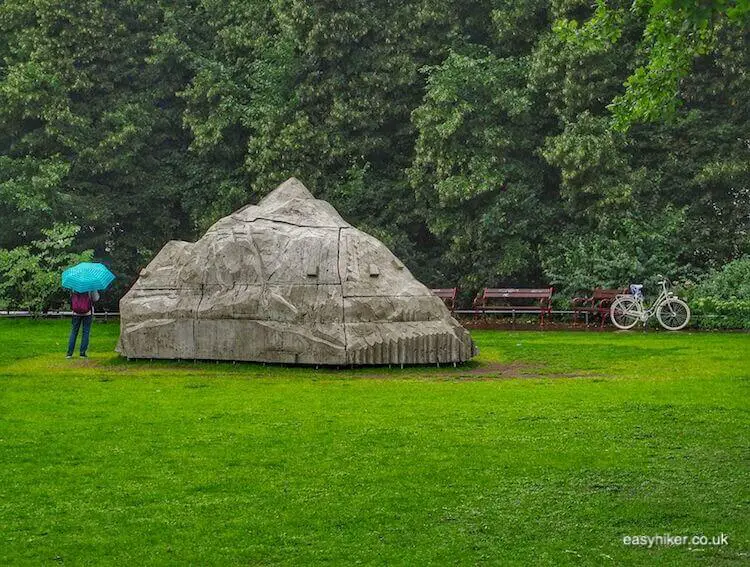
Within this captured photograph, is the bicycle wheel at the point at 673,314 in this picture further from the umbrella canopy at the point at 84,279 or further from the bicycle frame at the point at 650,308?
the umbrella canopy at the point at 84,279

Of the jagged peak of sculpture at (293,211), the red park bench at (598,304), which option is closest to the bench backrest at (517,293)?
the red park bench at (598,304)

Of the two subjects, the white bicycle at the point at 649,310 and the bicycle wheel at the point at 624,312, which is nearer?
the white bicycle at the point at 649,310

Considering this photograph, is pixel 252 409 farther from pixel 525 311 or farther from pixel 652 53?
pixel 525 311

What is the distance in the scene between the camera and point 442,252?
32.3m

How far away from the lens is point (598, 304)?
26125mm

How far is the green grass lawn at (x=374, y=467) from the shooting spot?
7273 millimetres

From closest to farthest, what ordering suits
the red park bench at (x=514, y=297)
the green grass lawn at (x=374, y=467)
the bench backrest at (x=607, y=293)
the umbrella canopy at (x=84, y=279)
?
1. the green grass lawn at (x=374, y=467)
2. the umbrella canopy at (x=84, y=279)
3. the bench backrest at (x=607, y=293)
4. the red park bench at (x=514, y=297)

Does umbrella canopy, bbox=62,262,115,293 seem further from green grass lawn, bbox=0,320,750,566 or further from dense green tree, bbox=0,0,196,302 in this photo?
dense green tree, bbox=0,0,196,302

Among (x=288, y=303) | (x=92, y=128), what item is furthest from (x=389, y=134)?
(x=288, y=303)

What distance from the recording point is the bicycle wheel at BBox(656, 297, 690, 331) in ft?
80.4

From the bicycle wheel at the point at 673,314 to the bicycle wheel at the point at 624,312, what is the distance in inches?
20.7

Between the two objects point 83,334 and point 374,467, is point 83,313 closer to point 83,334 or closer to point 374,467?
point 83,334

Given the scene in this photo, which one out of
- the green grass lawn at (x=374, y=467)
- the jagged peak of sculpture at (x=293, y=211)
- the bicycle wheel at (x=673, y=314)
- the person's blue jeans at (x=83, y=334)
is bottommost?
the green grass lawn at (x=374, y=467)

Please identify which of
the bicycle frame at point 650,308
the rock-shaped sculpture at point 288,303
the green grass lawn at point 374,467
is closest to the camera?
the green grass lawn at point 374,467
